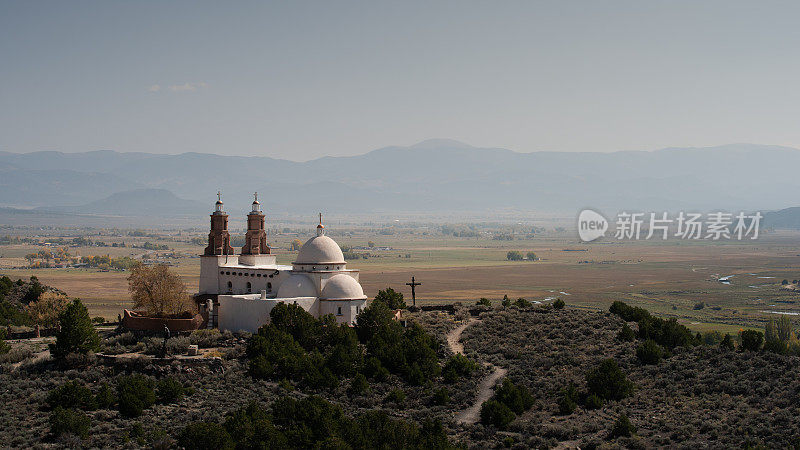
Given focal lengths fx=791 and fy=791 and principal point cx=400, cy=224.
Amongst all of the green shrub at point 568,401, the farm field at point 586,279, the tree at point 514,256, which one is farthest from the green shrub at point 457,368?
the tree at point 514,256

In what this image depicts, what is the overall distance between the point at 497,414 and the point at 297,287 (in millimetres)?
16719

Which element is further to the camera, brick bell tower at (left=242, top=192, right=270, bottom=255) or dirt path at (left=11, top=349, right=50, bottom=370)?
brick bell tower at (left=242, top=192, right=270, bottom=255)

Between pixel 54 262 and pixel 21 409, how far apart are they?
135 metres

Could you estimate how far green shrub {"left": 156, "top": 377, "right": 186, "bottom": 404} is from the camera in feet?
124

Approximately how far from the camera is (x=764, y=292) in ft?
369

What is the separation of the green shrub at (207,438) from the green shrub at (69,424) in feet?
Answer: 17.7

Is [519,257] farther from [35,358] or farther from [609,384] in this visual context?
[35,358]

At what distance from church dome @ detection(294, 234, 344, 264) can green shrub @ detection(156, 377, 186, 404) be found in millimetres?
13746

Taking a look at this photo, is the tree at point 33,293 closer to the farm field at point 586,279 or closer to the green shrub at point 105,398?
the farm field at point 586,279

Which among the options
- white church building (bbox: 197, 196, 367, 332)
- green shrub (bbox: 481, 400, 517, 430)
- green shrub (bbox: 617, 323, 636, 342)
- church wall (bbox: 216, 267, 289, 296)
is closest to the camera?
green shrub (bbox: 481, 400, 517, 430)

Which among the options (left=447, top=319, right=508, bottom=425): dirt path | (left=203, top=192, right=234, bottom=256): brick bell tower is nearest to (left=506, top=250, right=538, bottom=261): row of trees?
(left=447, top=319, right=508, bottom=425): dirt path

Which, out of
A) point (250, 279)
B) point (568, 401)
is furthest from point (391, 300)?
point (568, 401)

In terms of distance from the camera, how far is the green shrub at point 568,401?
38531 mm

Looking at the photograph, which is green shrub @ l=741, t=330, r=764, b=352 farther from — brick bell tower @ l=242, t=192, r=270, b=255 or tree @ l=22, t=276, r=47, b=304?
tree @ l=22, t=276, r=47, b=304
